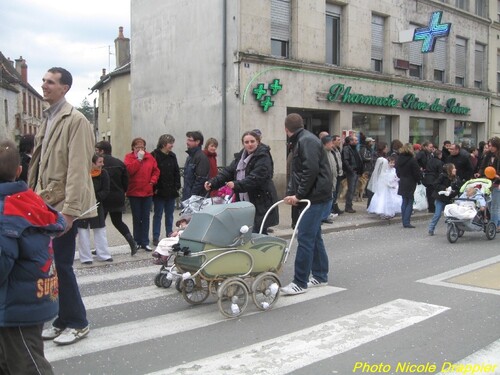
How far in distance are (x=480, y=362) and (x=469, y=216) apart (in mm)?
5972

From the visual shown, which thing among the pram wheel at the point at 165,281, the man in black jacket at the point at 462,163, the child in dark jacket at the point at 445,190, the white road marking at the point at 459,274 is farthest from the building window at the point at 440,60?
the pram wheel at the point at 165,281

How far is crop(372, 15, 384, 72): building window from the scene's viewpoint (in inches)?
771

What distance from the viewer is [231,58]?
1552 cm

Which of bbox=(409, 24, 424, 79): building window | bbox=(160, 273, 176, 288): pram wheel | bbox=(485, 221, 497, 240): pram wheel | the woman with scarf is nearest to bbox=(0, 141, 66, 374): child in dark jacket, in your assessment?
bbox=(160, 273, 176, 288): pram wheel

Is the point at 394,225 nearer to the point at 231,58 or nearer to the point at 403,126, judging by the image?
the point at 231,58

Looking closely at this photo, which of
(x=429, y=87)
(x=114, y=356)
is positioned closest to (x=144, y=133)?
(x=429, y=87)

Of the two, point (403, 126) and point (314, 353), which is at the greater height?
point (403, 126)

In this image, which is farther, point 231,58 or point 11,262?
point 231,58

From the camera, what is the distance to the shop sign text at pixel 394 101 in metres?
17.7

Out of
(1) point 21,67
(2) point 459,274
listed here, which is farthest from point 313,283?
(1) point 21,67

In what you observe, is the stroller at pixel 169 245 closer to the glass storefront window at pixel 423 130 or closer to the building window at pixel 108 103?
the glass storefront window at pixel 423 130

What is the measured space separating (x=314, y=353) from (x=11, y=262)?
2504 millimetres

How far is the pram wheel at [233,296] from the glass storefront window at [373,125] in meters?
14.3

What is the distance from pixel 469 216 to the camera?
31.5ft
